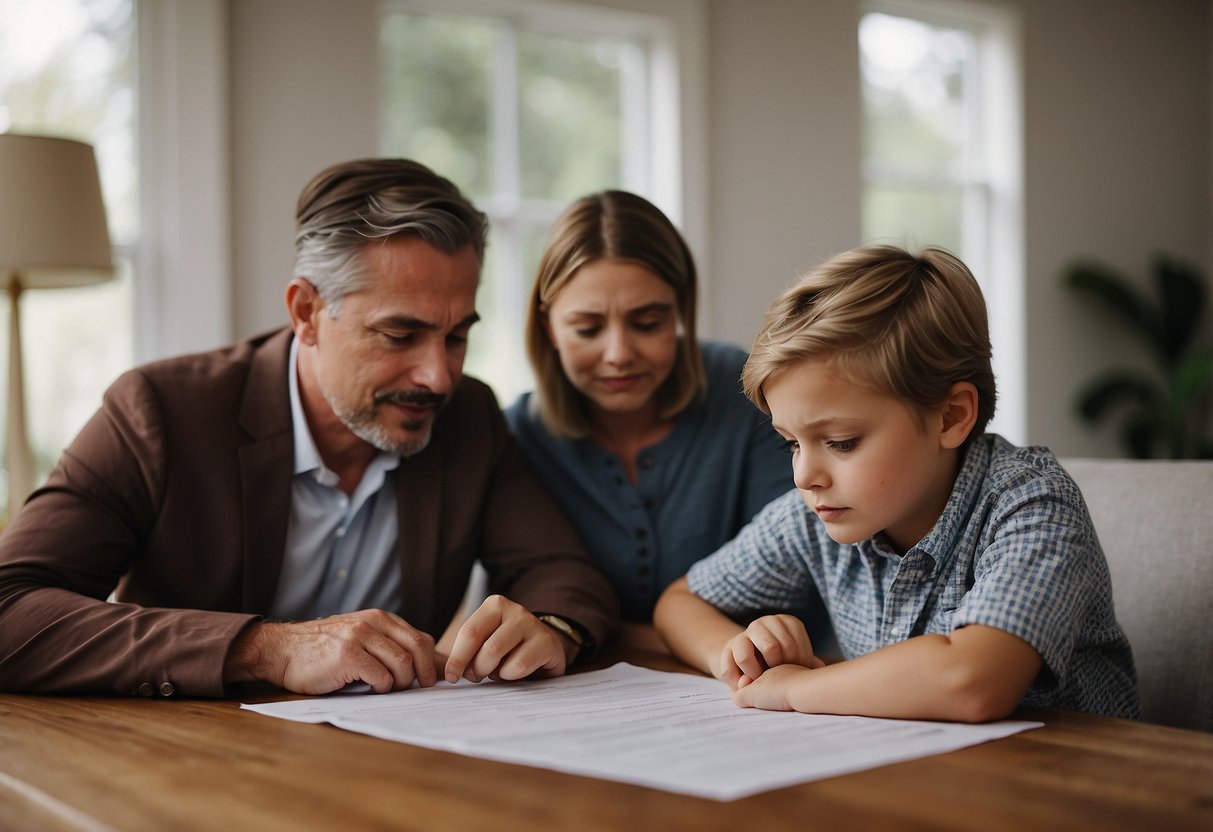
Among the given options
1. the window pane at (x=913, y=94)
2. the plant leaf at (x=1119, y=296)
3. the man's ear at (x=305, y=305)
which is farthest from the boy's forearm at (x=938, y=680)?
the plant leaf at (x=1119, y=296)

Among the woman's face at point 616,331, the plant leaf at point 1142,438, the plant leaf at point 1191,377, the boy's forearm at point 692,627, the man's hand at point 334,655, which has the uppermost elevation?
the woman's face at point 616,331

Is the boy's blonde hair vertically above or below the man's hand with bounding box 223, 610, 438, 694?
above

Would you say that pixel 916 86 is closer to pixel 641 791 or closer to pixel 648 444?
pixel 648 444

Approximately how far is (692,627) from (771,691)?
13.7 inches

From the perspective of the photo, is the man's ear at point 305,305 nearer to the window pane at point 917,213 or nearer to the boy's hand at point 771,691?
the boy's hand at point 771,691

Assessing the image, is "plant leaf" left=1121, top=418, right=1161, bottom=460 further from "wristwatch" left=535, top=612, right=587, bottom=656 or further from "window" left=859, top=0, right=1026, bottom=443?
"wristwatch" left=535, top=612, right=587, bottom=656

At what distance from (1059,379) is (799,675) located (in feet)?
17.9

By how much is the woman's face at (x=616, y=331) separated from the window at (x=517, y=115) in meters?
2.65

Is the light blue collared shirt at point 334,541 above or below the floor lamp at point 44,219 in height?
below

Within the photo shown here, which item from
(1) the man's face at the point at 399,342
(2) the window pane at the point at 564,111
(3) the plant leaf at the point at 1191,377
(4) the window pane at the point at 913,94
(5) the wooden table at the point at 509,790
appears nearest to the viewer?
(5) the wooden table at the point at 509,790

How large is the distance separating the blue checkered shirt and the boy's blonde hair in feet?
0.36

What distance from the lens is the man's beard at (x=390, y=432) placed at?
1796 mm

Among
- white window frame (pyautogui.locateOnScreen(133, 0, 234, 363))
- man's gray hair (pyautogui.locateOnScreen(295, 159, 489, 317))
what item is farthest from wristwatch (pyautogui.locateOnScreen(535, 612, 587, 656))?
white window frame (pyautogui.locateOnScreen(133, 0, 234, 363))

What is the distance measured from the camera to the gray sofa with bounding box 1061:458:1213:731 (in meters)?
1.63
